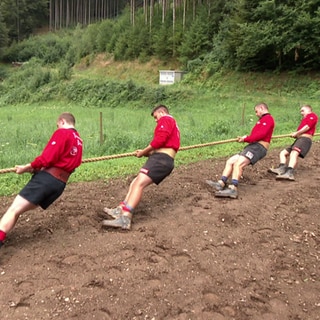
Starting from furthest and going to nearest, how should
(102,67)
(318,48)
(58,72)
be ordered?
1. (102,67)
2. (58,72)
3. (318,48)

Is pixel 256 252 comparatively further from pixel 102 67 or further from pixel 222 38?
pixel 102 67

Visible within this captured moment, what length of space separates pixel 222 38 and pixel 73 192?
2775 cm

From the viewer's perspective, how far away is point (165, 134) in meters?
5.32

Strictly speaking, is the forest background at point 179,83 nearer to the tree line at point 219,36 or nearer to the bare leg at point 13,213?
the tree line at point 219,36

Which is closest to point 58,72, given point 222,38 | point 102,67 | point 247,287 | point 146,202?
point 102,67

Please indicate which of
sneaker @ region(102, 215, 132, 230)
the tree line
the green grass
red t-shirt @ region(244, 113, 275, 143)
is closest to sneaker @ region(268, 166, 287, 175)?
red t-shirt @ region(244, 113, 275, 143)

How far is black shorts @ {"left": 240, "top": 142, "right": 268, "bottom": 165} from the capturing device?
22.3 feet

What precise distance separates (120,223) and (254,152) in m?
3.01

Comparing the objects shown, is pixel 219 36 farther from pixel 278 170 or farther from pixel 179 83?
pixel 278 170

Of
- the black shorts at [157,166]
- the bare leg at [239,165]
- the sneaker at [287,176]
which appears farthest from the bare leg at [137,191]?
the sneaker at [287,176]

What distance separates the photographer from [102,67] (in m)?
42.9

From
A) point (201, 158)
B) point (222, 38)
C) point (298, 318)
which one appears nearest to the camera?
point (298, 318)

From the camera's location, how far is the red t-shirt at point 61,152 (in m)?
4.30

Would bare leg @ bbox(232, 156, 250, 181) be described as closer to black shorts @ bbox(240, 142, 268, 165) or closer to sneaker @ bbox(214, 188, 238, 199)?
black shorts @ bbox(240, 142, 268, 165)
